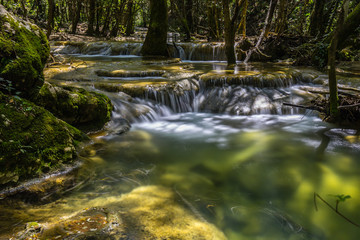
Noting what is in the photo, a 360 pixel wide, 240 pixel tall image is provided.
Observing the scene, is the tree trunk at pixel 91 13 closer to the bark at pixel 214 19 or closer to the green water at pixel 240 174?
the bark at pixel 214 19

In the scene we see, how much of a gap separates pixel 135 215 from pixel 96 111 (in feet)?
9.12

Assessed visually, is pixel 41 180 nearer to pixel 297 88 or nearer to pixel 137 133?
pixel 137 133

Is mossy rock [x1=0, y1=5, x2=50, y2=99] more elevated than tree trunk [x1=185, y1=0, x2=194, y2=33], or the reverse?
tree trunk [x1=185, y1=0, x2=194, y2=33]

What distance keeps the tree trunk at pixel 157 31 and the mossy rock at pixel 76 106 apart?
7189mm

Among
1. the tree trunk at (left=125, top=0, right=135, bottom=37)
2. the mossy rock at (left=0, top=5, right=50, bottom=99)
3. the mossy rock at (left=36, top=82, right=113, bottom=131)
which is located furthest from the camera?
the tree trunk at (left=125, top=0, right=135, bottom=37)

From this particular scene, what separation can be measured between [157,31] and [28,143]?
374 inches

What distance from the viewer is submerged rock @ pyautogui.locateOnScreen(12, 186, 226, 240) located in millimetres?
1923

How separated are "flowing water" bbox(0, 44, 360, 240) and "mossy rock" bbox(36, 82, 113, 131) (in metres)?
0.33

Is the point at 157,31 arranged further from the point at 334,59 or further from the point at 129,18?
the point at 129,18

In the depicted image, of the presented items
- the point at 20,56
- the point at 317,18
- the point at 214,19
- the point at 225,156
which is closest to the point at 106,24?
the point at 214,19

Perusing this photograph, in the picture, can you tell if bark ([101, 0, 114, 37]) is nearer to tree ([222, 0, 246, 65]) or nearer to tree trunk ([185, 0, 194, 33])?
tree trunk ([185, 0, 194, 33])

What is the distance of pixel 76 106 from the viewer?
172 inches

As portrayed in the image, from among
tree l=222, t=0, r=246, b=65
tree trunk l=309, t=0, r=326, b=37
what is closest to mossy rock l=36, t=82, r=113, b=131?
tree l=222, t=0, r=246, b=65

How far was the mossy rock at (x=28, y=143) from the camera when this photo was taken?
261 centimetres
